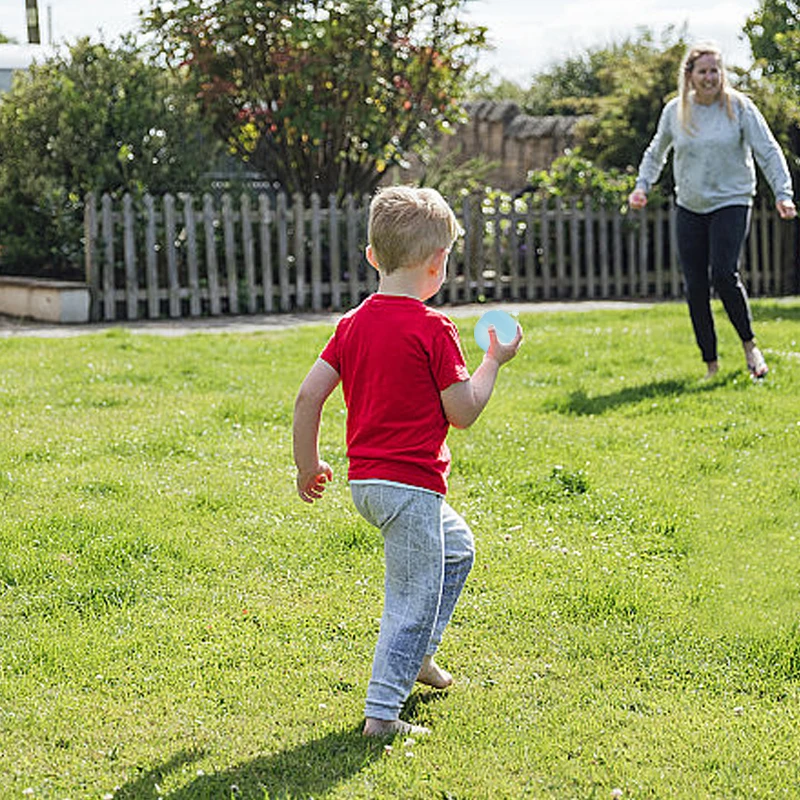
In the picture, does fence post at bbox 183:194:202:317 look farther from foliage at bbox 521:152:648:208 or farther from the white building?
the white building

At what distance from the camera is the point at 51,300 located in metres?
12.1

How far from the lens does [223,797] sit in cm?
297

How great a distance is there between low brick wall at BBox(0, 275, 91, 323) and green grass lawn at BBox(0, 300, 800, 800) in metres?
4.73

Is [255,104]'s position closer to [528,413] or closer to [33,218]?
[33,218]

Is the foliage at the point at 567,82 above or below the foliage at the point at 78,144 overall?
above

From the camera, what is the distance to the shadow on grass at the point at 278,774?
2.99 meters

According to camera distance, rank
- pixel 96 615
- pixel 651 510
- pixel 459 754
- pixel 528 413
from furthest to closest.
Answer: pixel 528 413 < pixel 651 510 < pixel 96 615 < pixel 459 754

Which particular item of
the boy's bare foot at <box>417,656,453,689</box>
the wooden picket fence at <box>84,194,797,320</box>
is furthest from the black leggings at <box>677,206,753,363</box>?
the wooden picket fence at <box>84,194,797,320</box>

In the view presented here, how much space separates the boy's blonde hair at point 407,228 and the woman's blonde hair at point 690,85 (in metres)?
4.82

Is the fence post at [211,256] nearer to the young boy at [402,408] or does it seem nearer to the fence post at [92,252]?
the fence post at [92,252]

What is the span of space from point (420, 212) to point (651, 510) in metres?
2.34

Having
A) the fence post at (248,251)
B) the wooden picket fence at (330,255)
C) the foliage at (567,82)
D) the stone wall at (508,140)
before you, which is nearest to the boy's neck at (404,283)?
the wooden picket fence at (330,255)

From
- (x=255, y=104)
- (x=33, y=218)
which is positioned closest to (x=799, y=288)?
(x=255, y=104)

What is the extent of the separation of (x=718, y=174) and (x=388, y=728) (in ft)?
17.5
